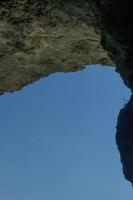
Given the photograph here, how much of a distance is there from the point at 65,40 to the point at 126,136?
2.76 meters

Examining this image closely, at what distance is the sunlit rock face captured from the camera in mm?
7879

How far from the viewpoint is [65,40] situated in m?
9.09

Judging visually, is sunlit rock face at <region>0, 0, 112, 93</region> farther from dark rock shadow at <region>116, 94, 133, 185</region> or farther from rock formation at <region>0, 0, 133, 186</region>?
dark rock shadow at <region>116, 94, 133, 185</region>

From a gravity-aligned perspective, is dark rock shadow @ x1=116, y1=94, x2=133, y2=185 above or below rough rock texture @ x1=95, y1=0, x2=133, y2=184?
below

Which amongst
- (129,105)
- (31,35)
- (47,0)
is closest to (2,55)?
(31,35)

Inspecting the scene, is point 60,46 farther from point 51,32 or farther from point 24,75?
point 24,75

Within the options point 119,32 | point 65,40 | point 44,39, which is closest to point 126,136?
point 65,40

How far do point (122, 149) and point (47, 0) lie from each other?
12.3 feet

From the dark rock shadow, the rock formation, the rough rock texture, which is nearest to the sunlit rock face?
the rock formation

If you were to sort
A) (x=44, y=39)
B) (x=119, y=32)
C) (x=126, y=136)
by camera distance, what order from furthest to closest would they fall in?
(x=44, y=39), (x=126, y=136), (x=119, y=32)

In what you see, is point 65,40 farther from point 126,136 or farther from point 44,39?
point 126,136

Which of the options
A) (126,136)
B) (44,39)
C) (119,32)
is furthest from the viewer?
(44,39)

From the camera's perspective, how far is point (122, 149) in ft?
28.1

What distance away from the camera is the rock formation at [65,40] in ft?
19.1
